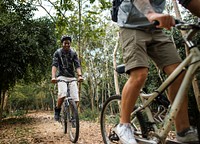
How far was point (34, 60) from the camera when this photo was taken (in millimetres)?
14609

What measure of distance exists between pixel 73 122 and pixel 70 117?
0.86ft

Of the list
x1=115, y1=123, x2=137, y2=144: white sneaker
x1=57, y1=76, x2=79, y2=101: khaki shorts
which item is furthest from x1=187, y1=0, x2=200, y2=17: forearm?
x1=57, y1=76, x2=79, y2=101: khaki shorts

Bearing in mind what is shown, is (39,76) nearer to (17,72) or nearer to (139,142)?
(17,72)

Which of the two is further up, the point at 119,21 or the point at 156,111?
the point at 119,21

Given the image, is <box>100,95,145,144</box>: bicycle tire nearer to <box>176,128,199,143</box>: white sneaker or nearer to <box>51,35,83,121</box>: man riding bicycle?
<box>176,128,199,143</box>: white sneaker

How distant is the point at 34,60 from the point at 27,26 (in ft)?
6.00

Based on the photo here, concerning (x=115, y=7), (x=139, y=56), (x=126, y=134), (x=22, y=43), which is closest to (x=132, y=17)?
(x=115, y=7)

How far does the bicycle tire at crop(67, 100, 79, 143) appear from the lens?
16.9 feet

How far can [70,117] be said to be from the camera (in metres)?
5.70

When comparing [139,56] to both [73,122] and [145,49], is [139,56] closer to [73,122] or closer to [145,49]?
[145,49]

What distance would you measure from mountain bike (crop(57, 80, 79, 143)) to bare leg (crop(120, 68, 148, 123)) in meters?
2.61

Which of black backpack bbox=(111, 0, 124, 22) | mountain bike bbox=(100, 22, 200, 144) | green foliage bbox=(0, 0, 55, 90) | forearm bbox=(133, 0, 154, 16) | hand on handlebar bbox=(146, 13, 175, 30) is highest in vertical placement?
green foliage bbox=(0, 0, 55, 90)

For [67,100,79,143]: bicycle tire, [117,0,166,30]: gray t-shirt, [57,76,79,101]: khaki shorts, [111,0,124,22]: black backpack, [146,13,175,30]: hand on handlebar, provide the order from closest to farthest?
1. [146,13,175,30]: hand on handlebar
2. [117,0,166,30]: gray t-shirt
3. [111,0,124,22]: black backpack
4. [67,100,79,143]: bicycle tire
5. [57,76,79,101]: khaki shorts

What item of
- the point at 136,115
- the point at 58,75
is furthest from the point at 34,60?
the point at 136,115
